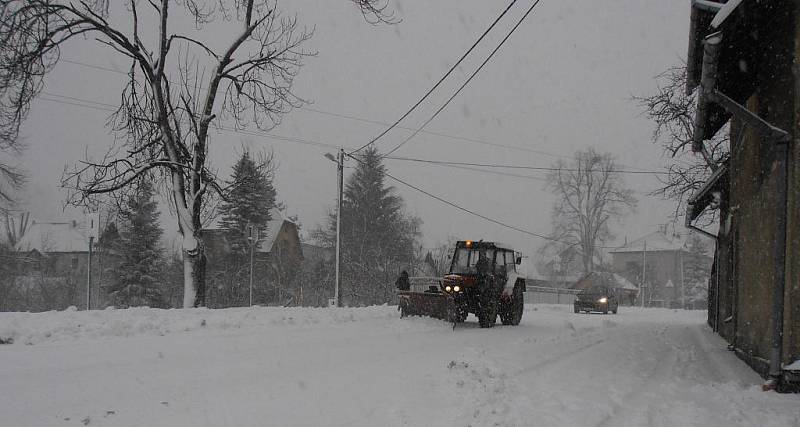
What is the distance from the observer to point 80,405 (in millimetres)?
5008

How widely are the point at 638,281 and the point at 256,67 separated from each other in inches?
2512

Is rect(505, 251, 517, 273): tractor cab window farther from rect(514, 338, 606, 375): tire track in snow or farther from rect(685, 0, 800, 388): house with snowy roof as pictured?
rect(685, 0, 800, 388): house with snowy roof

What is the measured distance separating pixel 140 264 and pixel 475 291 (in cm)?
2435

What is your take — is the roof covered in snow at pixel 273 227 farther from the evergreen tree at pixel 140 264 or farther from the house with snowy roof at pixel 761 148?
the house with snowy roof at pixel 761 148

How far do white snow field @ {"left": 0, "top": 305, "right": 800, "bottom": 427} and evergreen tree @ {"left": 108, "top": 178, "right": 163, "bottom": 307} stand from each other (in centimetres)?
2282

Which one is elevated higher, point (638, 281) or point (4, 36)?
point (4, 36)

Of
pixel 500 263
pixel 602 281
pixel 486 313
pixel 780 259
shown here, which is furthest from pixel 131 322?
pixel 602 281

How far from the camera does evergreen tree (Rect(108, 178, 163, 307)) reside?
32.6 meters

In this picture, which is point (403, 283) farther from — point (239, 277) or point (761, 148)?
point (239, 277)

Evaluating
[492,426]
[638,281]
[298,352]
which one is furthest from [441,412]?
[638,281]

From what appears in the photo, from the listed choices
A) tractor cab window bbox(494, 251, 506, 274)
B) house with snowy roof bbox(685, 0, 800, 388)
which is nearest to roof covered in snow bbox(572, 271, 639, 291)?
tractor cab window bbox(494, 251, 506, 274)

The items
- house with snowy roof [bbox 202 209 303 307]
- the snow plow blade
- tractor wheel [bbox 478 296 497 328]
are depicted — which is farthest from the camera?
house with snowy roof [bbox 202 209 303 307]

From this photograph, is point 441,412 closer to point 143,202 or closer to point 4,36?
point 4,36

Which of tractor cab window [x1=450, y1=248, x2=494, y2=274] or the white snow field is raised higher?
tractor cab window [x1=450, y1=248, x2=494, y2=274]
